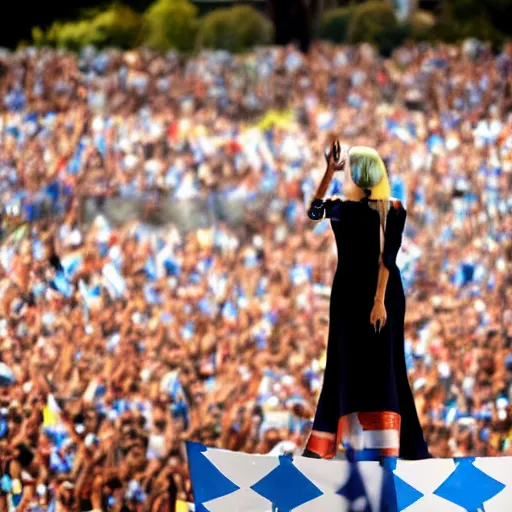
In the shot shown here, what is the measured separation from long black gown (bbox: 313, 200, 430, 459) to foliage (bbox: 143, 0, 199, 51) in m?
21.7

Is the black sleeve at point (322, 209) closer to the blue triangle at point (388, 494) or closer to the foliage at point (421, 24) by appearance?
the blue triangle at point (388, 494)

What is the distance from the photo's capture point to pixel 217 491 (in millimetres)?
4703

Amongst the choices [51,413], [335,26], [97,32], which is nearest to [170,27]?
[97,32]

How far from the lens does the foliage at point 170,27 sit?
2652cm

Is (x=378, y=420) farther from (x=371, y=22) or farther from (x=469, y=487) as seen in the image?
(x=371, y=22)

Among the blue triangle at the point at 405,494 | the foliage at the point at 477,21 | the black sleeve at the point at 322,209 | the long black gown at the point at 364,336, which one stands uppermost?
the foliage at the point at 477,21

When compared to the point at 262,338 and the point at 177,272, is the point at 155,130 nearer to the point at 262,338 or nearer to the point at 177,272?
the point at 177,272

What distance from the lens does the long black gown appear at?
4809 millimetres

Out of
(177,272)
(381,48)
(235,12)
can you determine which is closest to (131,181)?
(177,272)

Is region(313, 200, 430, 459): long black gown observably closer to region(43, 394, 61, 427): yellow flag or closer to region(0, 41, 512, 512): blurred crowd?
region(0, 41, 512, 512): blurred crowd

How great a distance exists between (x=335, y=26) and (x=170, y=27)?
3476 millimetres

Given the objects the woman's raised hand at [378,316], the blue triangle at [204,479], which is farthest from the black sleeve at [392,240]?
the blue triangle at [204,479]

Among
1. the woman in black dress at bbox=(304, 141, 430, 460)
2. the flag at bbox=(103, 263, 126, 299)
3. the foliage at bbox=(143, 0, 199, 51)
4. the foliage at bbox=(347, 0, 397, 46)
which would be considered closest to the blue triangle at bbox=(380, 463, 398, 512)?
the woman in black dress at bbox=(304, 141, 430, 460)

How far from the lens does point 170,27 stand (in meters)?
26.8
